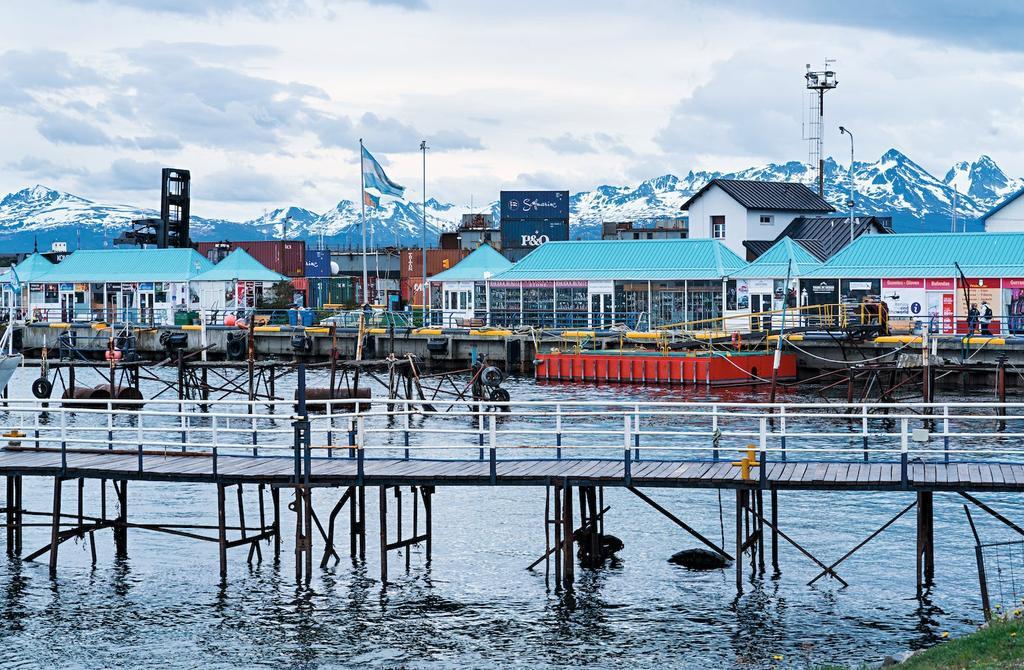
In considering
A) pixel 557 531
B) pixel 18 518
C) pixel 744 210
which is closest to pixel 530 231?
pixel 744 210

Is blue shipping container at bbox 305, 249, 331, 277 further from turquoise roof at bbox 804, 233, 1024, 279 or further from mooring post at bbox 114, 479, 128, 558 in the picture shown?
mooring post at bbox 114, 479, 128, 558

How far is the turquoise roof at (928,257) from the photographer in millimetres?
78625

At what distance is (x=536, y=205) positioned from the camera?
14550cm

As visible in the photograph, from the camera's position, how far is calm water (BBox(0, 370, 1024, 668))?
2800 cm

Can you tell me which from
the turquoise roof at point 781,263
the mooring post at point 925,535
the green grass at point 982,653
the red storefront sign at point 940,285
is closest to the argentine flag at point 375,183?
the turquoise roof at point 781,263

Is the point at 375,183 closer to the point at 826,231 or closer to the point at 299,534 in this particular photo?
the point at 826,231

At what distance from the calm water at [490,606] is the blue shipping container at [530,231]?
104144 millimetres

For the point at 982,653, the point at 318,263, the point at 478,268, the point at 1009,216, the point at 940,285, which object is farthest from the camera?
the point at 318,263

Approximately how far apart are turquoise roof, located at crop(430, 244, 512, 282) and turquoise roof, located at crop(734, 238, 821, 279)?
1907 centimetres

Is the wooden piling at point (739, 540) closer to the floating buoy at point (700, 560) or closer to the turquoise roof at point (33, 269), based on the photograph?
→ the floating buoy at point (700, 560)

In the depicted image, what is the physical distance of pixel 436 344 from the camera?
88500 millimetres

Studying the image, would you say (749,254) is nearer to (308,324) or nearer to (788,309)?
(788,309)

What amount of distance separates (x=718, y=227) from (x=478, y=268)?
20.2 m

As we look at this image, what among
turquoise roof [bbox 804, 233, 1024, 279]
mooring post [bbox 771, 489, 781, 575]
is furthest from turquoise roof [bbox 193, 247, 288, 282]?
mooring post [bbox 771, 489, 781, 575]
